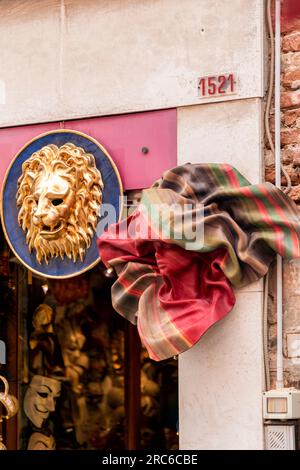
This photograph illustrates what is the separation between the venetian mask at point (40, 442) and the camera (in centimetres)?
958

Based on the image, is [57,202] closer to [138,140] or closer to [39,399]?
[138,140]

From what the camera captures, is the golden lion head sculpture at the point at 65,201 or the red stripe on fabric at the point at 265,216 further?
the golden lion head sculpture at the point at 65,201

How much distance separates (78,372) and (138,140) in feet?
8.20

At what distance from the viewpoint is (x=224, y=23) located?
7559 mm

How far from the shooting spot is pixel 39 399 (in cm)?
962

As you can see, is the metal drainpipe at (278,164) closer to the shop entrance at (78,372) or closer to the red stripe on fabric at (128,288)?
the red stripe on fabric at (128,288)

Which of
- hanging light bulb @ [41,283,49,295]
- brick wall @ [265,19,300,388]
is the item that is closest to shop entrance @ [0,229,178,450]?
hanging light bulb @ [41,283,49,295]

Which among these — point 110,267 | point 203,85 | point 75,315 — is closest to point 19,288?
point 75,315

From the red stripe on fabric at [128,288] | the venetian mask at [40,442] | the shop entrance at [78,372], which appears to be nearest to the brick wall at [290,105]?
the red stripe on fabric at [128,288]

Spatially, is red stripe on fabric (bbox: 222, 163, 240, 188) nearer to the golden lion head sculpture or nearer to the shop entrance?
the golden lion head sculpture

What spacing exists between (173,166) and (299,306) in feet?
3.71

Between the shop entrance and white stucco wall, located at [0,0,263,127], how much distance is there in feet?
5.15

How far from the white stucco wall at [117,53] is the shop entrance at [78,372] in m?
1.57
